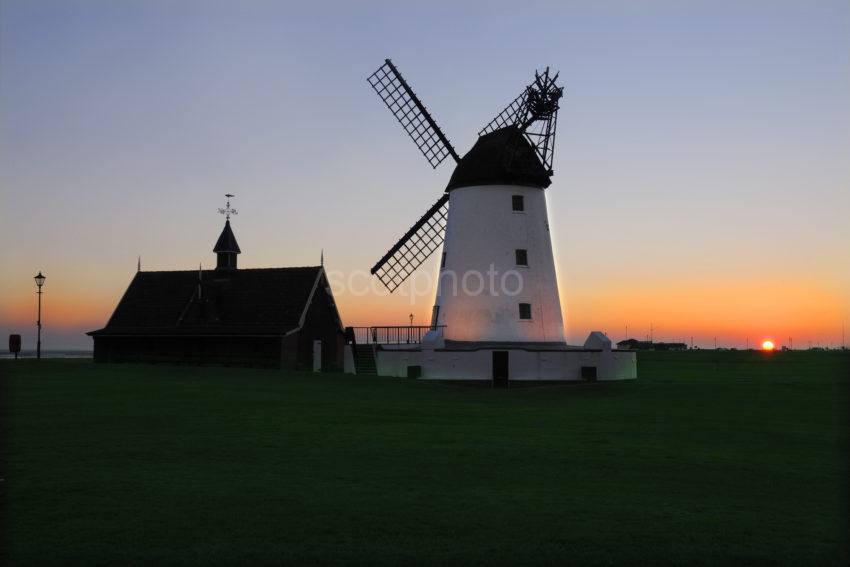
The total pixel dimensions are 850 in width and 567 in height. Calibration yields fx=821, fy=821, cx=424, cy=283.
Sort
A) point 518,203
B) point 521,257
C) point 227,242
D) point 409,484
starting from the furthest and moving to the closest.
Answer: point 227,242
point 518,203
point 521,257
point 409,484

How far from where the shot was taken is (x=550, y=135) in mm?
42719

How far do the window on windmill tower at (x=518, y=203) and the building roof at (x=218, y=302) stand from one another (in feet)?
42.0

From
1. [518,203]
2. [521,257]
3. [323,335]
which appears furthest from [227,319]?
[518,203]

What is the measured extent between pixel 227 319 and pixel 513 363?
57.7ft

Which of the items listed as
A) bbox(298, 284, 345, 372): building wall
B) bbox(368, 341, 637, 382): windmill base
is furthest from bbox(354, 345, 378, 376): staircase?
bbox(368, 341, 637, 382): windmill base

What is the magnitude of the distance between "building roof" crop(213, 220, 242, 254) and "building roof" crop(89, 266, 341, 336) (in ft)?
5.06

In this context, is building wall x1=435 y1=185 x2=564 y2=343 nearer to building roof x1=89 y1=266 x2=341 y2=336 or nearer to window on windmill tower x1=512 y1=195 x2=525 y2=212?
window on windmill tower x1=512 y1=195 x2=525 y2=212

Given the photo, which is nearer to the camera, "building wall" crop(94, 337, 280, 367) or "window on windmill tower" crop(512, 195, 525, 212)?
"window on windmill tower" crop(512, 195, 525, 212)

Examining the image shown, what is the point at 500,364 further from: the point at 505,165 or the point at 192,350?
the point at 192,350

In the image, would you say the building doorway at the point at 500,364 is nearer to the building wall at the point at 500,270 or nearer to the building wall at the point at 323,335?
the building wall at the point at 500,270

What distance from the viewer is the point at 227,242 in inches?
2031

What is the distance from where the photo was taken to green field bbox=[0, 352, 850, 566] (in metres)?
9.98

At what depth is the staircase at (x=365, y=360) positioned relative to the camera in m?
47.4

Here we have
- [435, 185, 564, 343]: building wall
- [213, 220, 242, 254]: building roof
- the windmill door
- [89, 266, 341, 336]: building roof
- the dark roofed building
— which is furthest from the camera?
[213, 220, 242, 254]: building roof
